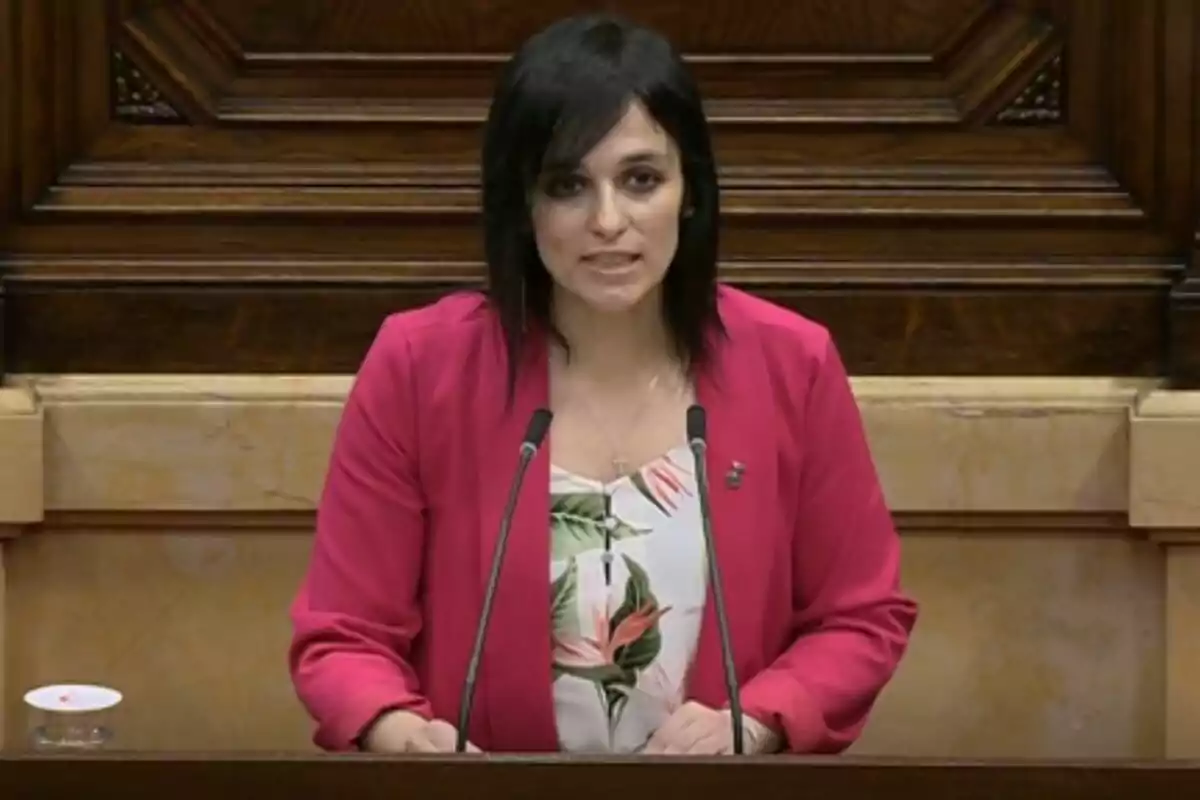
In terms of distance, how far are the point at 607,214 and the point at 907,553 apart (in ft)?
3.24

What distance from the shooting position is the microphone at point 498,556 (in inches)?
70.2

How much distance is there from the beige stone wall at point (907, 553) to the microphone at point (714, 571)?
842mm

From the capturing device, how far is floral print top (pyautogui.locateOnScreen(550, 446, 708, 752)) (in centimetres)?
198

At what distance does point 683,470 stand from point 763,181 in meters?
0.88

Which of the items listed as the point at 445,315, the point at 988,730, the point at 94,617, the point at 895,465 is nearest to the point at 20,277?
the point at 94,617

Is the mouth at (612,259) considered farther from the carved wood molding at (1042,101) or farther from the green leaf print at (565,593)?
the carved wood molding at (1042,101)

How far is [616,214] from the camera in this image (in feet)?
6.30

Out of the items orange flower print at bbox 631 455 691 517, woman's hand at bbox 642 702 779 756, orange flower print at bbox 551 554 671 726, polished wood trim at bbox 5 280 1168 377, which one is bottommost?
woman's hand at bbox 642 702 779 756

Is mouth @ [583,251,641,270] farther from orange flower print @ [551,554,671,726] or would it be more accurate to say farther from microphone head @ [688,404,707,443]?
orange flower print @ [551,554,671,726]

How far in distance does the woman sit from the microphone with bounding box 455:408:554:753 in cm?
8

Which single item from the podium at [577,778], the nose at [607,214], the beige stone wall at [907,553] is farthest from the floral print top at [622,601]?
the beige stone wall at [907,553]

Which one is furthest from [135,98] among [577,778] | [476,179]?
[577,778]

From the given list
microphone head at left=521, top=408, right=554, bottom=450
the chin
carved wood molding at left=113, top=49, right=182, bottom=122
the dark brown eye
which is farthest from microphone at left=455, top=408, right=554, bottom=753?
carved wood molding at left=113, top=49, right=182, bottom=122

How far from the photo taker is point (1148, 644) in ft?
9.12
